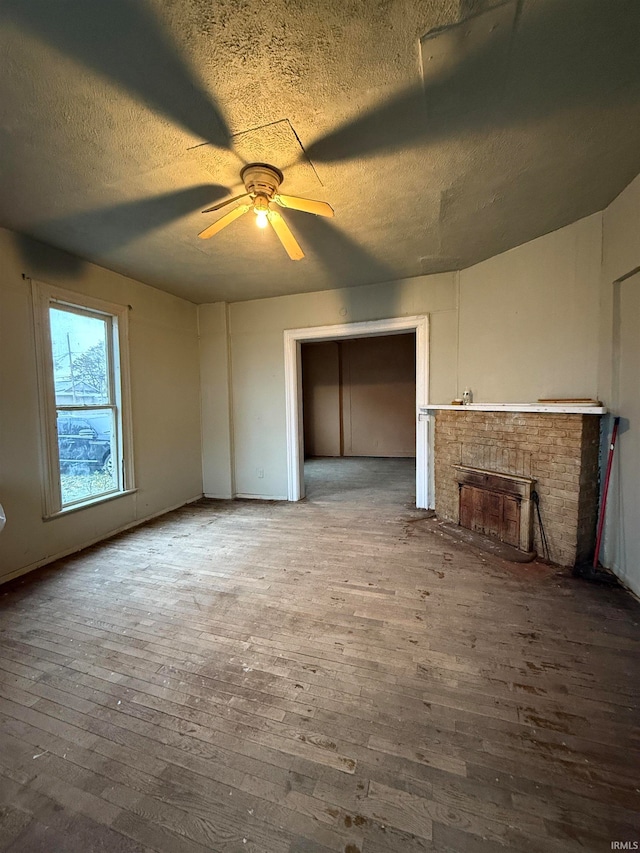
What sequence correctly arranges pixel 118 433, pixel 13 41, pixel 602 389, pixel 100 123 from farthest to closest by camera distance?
pixel 118 433 → pixel 602 389 → pixel 100 123 → pixel 13 41

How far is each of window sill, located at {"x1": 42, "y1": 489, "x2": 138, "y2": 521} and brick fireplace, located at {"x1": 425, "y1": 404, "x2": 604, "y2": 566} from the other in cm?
355

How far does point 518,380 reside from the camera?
3203 millimetres

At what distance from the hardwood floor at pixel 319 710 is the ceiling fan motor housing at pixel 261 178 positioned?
264 centimetres

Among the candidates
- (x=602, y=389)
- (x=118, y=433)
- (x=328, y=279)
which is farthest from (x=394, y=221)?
(x=118, y=433)

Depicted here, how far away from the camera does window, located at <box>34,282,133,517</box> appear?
2.92 metres

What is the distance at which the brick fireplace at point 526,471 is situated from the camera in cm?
261

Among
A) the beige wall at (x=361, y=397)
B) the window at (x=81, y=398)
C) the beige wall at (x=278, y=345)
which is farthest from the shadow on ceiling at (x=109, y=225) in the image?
the beige wall at (x=361, y=397)

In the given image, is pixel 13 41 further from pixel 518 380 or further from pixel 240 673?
pixel 518 380

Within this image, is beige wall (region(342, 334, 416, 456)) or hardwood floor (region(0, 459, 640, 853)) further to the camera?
beige wall (region(342, 334, 416, 456))

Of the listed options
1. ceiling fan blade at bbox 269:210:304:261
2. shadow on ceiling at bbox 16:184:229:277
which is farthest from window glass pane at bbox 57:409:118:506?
ceiling fan blade at bbox 269:210:304:261

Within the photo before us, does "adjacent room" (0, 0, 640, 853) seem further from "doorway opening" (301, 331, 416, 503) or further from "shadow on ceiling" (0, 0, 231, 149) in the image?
"doorway opening" (301, 331, 416, 503)

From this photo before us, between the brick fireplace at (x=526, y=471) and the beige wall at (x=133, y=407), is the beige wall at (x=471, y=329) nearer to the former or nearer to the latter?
the brick fireplace at (x=526, y=471)

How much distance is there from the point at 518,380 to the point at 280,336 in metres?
2.88

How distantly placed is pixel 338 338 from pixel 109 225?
2.67 meters
